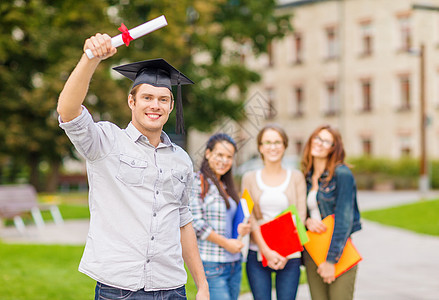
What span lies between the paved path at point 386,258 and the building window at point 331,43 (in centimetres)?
2643

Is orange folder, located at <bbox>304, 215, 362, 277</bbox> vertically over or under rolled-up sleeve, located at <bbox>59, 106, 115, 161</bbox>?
under

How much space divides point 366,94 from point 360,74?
1.38 m

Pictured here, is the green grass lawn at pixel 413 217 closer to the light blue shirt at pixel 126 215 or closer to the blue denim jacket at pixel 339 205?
the blue denim jacket at pixel 339 205

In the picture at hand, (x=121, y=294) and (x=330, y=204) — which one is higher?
(x=330, y=204)

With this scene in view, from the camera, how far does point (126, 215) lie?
2830mm

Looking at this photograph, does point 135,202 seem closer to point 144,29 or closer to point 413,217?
point 144,29

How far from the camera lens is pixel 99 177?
2.85 m

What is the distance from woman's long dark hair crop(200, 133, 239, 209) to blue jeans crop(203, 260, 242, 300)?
438 millimetres

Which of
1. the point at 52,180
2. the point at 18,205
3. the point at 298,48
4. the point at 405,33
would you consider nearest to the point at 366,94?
the point at 405,33

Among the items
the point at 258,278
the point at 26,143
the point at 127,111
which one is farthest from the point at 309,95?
the point at 258,278

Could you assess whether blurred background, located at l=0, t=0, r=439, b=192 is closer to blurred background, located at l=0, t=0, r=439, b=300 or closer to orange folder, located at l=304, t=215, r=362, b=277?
blurred background, located at l=0, t=0, r=439, b=300

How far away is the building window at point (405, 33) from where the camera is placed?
37.8 meters

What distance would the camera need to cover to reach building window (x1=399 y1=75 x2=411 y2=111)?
124 ft

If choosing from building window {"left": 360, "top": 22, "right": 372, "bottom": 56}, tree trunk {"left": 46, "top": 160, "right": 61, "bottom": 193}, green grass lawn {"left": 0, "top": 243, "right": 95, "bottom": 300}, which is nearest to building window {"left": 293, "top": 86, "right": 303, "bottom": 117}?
building window {"left": 360, "top": 22, "right": 372, "bottom": 56}
